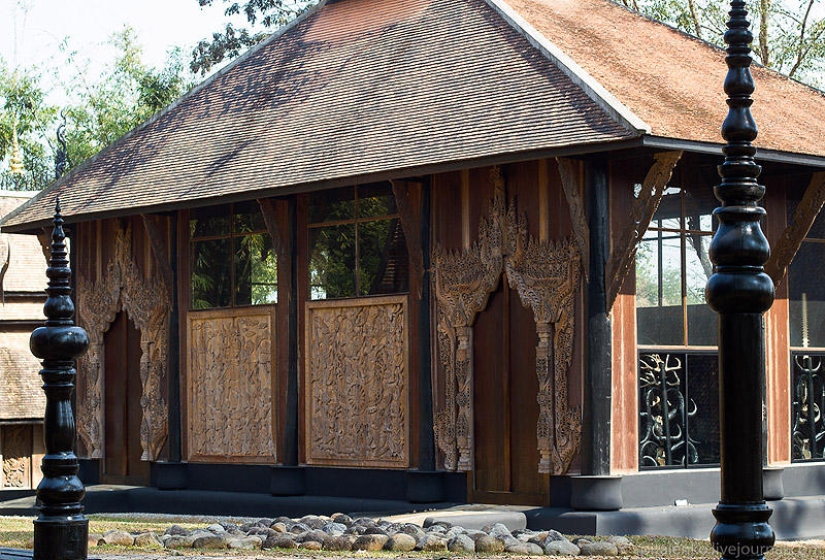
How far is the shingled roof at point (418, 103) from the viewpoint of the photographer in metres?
20.1

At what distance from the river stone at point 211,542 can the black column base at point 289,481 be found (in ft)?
24.8

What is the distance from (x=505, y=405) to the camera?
20844 mm

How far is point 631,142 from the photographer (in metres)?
18.3

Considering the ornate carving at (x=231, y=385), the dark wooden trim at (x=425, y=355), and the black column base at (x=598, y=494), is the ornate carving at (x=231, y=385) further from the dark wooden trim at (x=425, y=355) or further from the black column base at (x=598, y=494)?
A: the black column base at (x=598, y=494)

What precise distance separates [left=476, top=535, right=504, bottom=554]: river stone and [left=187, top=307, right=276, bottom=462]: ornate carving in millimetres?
8867

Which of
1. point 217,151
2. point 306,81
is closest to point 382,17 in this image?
point 306,81

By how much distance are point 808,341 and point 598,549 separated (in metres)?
7.87

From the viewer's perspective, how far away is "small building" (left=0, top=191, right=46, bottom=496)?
3675 centimetres

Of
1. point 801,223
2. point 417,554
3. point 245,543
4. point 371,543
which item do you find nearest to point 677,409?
point 801,223

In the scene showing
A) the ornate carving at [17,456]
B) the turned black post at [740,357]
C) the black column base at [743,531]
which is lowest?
the ornate carving at [17,456]

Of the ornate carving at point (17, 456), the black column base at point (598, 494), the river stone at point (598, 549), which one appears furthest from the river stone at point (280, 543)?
the ornate carving at point (17, 456)

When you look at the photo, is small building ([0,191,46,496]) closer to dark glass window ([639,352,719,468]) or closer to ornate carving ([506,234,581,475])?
ornate carving ([506,234,581,475])

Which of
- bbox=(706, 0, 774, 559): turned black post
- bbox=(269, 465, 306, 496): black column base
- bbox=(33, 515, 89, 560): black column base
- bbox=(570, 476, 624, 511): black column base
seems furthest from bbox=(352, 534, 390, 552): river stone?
bbox=(706, 0, 774, 559): turned black post

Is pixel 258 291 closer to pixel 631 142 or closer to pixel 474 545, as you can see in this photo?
pixel 631 142
